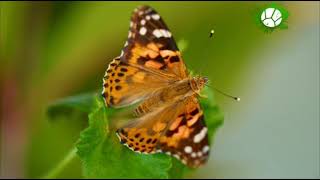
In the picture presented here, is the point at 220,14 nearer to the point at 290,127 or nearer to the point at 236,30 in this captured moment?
the point at 236,30

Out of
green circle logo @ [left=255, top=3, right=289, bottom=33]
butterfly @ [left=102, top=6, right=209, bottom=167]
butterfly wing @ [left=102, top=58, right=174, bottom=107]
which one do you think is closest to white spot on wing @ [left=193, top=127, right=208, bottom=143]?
butterfly @ [left=102, top=6, right=209, bottom=167]

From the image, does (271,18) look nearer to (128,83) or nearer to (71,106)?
(128,83)

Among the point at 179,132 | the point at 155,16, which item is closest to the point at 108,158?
the point at 179,132

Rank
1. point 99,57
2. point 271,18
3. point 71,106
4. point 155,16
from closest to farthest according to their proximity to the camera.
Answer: point 271,18, point 155,16, point 71,106, point 99,57

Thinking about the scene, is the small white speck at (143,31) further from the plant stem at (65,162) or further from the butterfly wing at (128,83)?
the plant stem at (65,162)

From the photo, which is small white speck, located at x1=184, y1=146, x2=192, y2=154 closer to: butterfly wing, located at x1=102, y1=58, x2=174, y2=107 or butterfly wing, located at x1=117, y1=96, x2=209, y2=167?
butterfly wing, located at x1=117, y1=96, x2=209, y2=167

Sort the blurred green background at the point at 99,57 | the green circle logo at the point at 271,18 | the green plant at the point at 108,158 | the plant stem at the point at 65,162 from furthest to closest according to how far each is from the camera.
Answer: the blurred green background at the point at 99,57 → the plant stem at the point at 65,162 → the green plant at the point at 108,158 → the green circle logo at the point at 271,18

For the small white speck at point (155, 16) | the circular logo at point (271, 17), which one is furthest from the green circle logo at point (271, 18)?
the small white speck at point (155, 16)
